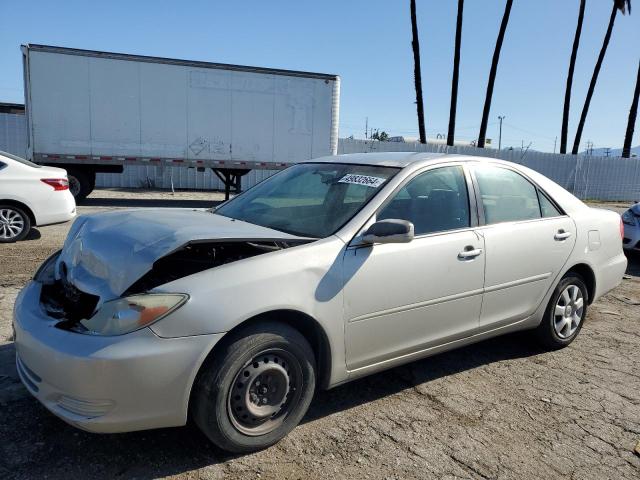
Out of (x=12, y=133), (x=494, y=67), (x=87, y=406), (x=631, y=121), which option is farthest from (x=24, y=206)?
(x=631, y=121)

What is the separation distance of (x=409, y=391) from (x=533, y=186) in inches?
78.6

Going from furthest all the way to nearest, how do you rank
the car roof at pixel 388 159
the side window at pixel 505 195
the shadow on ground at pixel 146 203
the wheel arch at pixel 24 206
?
the shadow on ground at pixel 146 203 → the wheel arch at pixel 24 206 → the side window at pixel 505 195 → the car roof at pixel 388 159

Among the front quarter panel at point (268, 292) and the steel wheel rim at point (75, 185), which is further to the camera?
the steel wheel rim at point (75, 185)

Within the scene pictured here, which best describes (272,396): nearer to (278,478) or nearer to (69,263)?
(278,478)

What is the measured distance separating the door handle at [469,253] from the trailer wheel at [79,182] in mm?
12906

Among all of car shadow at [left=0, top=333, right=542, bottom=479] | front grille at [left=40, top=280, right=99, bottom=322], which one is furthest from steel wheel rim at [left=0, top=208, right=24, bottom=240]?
front grille at [left=40, top=280, right=99, bottom=322]

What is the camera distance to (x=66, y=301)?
2.90 metres

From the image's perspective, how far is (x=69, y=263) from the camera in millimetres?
3168

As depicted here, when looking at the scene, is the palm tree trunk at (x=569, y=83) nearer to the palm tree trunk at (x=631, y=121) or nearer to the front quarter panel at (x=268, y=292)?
the palm tree trunk at (x=631, y=121)

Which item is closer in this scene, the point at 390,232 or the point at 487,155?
the point at 390,232

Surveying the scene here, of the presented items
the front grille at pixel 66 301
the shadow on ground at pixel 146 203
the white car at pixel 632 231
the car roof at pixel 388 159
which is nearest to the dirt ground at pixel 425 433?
the front grille at pixel 66 301

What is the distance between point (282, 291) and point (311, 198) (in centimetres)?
118

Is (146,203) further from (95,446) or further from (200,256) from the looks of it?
(95,446)

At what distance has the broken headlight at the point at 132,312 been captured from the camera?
2.42m
